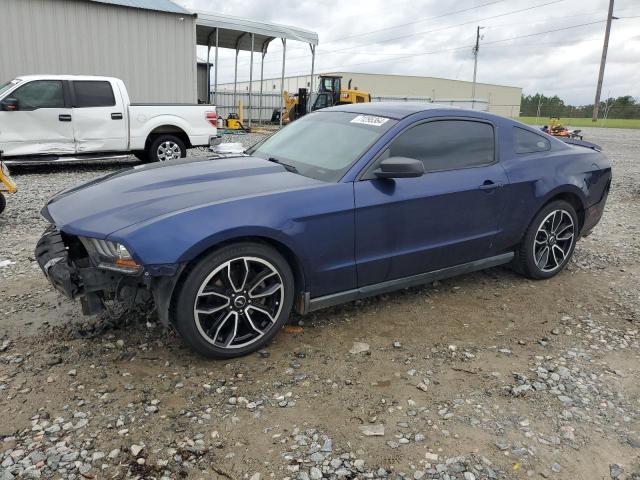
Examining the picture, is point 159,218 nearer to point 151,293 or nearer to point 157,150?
point 151,293

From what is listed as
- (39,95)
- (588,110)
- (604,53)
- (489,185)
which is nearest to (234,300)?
(489,185)

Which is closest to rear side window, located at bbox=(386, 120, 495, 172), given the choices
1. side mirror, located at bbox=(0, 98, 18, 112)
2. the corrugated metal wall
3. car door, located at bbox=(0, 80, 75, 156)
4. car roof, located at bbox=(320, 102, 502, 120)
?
car roof, located at bbox=(320, 102, 502, 120)

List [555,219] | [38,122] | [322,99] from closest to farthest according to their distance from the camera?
[555,219] → [38,122] → [322,99]

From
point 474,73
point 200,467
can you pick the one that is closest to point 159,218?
point 200,467

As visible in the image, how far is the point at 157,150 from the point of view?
34.2ft

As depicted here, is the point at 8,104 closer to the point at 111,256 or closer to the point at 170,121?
the point at 170,121

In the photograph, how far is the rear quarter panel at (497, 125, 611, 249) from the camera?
415 centimetres

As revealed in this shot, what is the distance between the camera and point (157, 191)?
10.4 ft

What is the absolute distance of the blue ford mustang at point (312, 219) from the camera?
2869 millimetres

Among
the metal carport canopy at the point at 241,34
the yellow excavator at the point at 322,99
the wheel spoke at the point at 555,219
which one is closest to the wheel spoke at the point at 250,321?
the wheel spoke at the point at 555,219

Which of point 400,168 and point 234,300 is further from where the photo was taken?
point 400,168

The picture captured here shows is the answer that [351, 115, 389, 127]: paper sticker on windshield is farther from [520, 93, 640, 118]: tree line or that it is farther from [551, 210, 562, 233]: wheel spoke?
[520, 93, 640, 118]: tree line

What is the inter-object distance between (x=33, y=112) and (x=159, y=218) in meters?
7.99

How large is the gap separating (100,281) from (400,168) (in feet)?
6.40
